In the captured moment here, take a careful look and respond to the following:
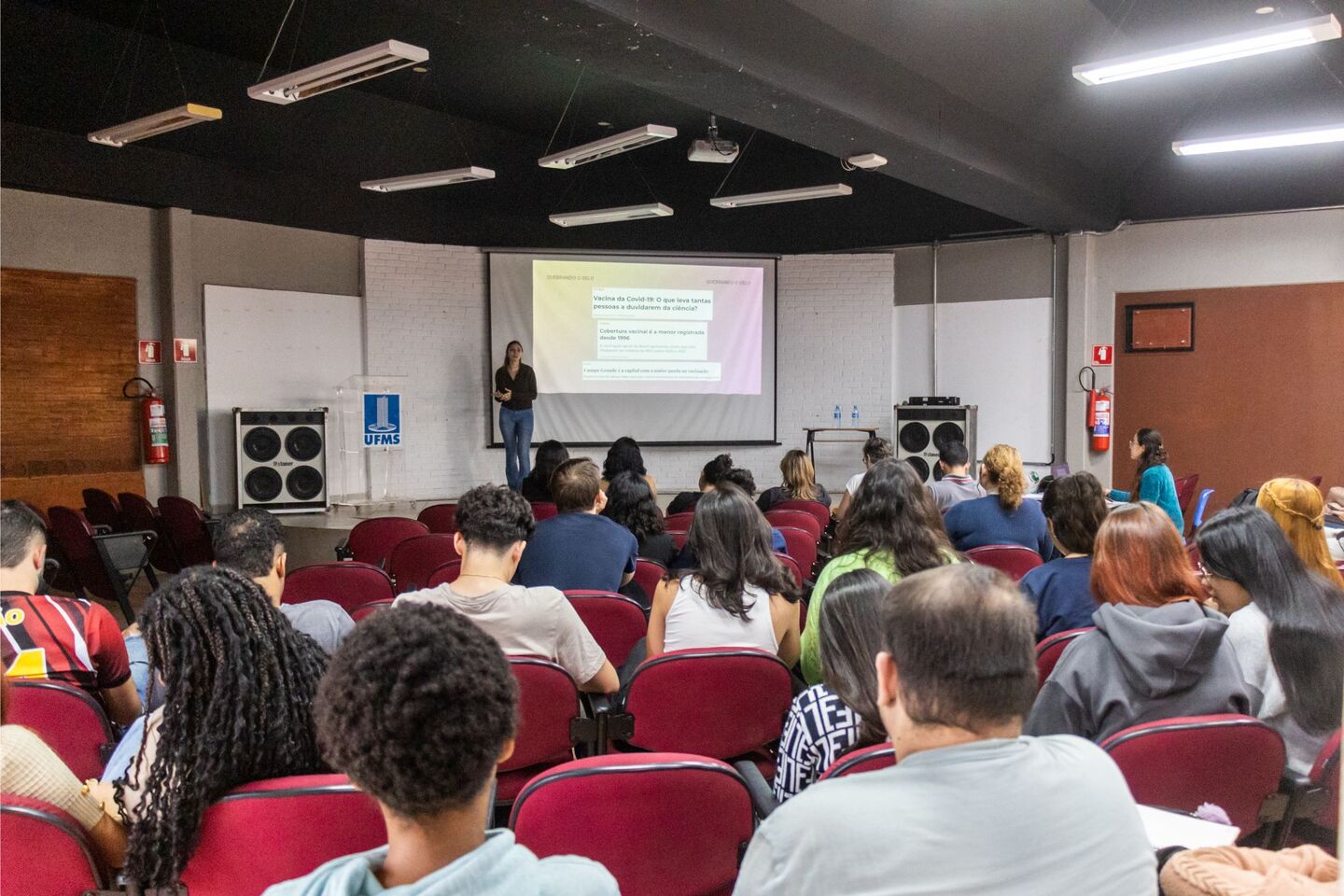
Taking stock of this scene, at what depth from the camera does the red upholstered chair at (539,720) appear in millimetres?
2260

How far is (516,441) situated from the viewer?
9641 mm

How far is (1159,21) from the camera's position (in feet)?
22.4

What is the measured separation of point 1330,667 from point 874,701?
1268mm

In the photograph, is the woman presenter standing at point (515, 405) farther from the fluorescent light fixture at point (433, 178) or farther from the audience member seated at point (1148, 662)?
the audience member seated at point (1148, 662)

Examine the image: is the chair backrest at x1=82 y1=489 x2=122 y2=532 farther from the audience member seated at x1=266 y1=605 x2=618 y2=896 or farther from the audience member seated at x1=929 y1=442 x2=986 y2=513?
the audience member seated at x1=266 y1=605 x2=618 y2=896

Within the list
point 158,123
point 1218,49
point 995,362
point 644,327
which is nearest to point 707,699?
point 1218,49

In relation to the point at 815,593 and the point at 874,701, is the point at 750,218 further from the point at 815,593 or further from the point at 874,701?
the point at 874,701

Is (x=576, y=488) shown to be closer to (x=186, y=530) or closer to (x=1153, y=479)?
(x=186, y=530)

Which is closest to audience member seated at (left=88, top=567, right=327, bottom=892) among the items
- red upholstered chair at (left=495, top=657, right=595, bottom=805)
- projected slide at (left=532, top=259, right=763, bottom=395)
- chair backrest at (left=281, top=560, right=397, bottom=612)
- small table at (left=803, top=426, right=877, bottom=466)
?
red upholstered chair at (left=495, top=657, right=595, bottom=805)

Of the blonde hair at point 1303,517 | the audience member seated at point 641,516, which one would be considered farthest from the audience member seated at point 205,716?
the blonde hair at point 1303,517

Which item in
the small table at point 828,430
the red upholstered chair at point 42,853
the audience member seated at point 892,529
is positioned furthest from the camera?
the small table at point 828,430

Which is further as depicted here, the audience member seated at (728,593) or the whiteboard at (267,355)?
the whiteboard at (267,355)

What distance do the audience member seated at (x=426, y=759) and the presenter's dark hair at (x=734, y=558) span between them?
171 centimetres

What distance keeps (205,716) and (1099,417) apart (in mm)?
9419
